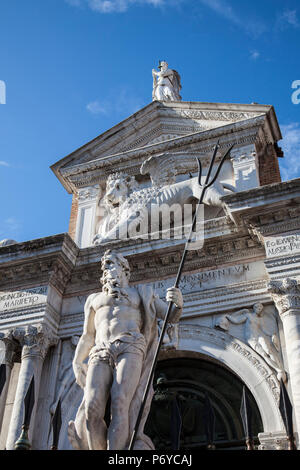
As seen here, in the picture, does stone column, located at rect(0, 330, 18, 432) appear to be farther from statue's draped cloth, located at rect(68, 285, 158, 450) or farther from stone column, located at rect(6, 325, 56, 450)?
statue's draped cloth, located at rect(68, 285, 158, 450)

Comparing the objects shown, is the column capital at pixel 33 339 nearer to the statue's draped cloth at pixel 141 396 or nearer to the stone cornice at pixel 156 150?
the statue's draped cloth at pixel 141 396

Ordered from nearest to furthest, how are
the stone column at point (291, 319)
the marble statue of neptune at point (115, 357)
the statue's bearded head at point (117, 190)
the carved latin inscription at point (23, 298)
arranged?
1. the marble statue of neptune at point (115, 357)
2. the stone column at point (291, 319)
3. the carved latin inscription at point (23, 298)
4. the statue's bearded head at point (117, 190)

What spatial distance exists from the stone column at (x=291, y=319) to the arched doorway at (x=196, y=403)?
3.32ft

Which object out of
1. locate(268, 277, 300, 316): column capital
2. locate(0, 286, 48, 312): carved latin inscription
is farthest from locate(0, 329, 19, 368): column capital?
locate(268, 277, 300, 316): column capital

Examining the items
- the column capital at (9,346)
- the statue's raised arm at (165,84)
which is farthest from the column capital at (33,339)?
the statue's raised arm at (165,84)

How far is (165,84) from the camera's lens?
605 inches

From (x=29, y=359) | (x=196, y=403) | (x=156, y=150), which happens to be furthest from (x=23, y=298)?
(x=156, y=150)

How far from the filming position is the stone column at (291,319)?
7984 millimetres

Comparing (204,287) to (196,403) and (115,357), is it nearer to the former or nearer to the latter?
(196,403)

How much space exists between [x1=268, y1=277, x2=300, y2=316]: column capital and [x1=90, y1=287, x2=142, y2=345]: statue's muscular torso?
2.94m

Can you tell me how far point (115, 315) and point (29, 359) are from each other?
12.6 feet

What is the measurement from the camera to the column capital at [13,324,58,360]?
32.0 ft
